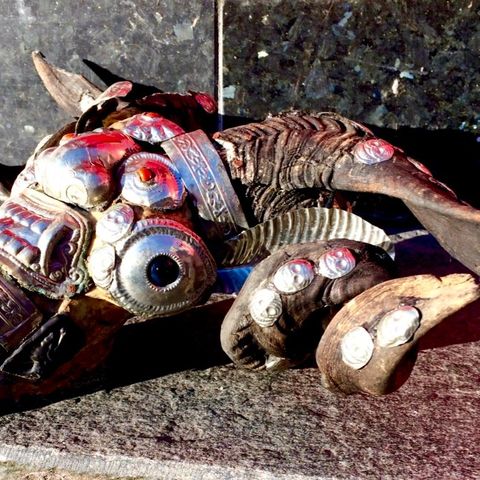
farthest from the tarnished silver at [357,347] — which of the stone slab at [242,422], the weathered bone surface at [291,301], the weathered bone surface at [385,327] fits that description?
the stone slab at [242,422]

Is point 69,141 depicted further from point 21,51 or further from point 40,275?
point 21,51

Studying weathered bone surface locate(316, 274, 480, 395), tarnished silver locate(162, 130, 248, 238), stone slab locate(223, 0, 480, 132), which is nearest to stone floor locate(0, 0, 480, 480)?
stone slab locate(223, 0, 480, 132)

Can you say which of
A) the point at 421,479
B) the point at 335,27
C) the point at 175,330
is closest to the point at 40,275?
the point at 175,330

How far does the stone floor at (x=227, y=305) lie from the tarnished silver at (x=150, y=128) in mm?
636

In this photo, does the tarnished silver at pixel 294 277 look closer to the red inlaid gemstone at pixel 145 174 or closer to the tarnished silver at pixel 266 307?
the tarnished silver at pixel 266 307

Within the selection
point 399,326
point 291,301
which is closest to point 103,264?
point 291,301

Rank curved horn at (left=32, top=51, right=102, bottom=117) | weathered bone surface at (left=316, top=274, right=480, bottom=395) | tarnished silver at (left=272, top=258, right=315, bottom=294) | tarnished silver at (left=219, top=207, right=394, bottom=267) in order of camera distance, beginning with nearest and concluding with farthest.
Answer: weathered bone surface at (left=316, top=274, right=480, bottom=395)
tarnished silver at (left=272, top=258, right=315, bottom=294)
tarnished silver at (left=219, top=207, right=394, bottom=267)
curved horn at (left=32, top=51, right=102, bottom=117)

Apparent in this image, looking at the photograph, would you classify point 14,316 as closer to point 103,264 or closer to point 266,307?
point 103,264

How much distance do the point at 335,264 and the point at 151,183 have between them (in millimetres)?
504

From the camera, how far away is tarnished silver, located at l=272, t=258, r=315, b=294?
2092 millimetres

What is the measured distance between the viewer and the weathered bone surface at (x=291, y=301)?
2.10 meters

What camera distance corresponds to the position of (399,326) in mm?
1936

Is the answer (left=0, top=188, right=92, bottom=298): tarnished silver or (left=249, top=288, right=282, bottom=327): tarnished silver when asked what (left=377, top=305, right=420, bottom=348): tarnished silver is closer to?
(left=249, top=288, right=282, bottom=327): tarnished silver

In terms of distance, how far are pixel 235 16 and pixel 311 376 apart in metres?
1.20
